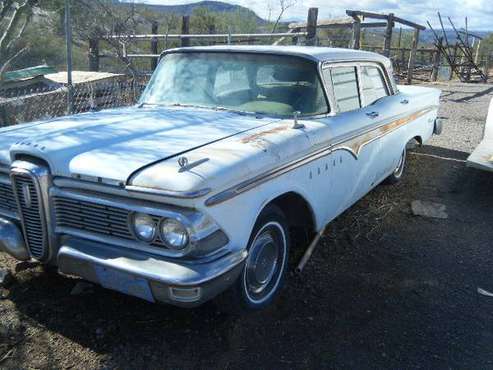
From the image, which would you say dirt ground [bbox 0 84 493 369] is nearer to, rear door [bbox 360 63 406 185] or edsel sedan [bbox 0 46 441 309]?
edsel sedan [bbox 0 46 441 309]

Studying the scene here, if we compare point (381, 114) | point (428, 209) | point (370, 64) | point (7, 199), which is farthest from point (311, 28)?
point (7, 199)

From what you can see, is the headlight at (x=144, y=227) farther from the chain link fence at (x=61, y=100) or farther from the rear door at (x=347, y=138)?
the chain link fence at (x=61, y=100)

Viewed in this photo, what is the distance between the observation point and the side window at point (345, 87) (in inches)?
160

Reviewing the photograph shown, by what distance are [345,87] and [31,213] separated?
2.71 meters

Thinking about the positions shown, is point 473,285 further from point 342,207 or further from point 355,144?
point 355,144

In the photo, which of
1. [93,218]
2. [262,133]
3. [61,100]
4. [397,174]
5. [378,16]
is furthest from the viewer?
[378,16]

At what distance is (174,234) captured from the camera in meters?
2.49

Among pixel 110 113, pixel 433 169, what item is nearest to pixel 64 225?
pixel 110 113

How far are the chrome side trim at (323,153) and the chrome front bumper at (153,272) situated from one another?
12.5 inches

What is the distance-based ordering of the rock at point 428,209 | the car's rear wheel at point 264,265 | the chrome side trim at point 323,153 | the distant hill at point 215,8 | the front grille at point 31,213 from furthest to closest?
the distant hill at point 215,8 → the rock at point 428,209 → the car's rear wheel at point 264,265 → the front grille at point 31,213 → the chrome side trim at point 323,153

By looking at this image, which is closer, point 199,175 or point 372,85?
point 199,175

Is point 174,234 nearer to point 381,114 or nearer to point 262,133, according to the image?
point 262,133

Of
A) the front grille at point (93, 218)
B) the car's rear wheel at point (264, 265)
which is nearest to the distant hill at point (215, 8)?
the car's rear wheel at point (264, 265)

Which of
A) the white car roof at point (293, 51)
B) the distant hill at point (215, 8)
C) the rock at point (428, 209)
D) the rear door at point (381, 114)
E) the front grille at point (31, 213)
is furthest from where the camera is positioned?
the distant hill at point (215, 8)
